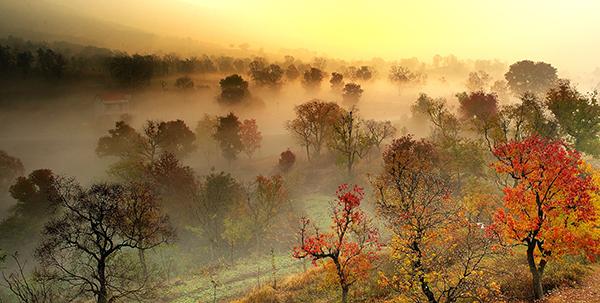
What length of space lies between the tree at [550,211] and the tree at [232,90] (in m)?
130

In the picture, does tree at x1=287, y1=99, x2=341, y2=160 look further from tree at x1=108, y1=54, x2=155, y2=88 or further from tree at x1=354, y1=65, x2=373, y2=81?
tree at x1=108, y1=54, x2=155, y2=88

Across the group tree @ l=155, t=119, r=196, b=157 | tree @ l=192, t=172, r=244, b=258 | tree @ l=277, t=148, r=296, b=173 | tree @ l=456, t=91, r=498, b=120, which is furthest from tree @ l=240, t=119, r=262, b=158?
tree @ l=456, t=91, r=498, b=120

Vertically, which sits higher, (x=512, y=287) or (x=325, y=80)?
(x=325, y=80)

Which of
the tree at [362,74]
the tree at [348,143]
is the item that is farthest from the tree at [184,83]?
the tree at [348,143]

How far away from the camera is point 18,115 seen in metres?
160

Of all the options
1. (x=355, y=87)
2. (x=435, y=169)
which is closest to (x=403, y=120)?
(x=355, y=87)

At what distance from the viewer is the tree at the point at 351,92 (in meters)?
160

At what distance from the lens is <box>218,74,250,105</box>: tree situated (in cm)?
15100

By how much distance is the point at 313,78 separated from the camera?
575 feet

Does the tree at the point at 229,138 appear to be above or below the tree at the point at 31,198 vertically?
above

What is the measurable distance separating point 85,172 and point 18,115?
68807 millimetres

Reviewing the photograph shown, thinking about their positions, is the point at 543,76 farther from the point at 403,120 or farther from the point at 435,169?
the point at 435,169

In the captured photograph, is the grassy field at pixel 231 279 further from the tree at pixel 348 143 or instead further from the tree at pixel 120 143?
the tree at pixel 120 143

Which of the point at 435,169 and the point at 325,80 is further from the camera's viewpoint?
the point at 325,80
